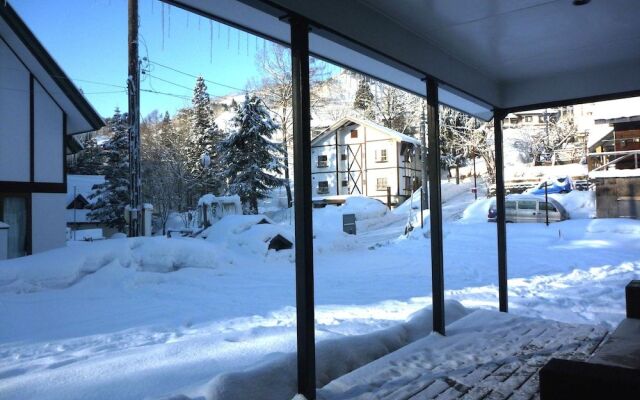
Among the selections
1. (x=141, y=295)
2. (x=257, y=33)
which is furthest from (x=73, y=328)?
(x=257, y=33)

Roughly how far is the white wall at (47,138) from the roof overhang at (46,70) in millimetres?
263

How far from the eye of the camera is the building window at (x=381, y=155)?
40.2 meters

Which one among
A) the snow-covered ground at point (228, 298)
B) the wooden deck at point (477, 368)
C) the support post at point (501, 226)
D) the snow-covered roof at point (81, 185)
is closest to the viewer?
the wooden deck at point (477, 368)

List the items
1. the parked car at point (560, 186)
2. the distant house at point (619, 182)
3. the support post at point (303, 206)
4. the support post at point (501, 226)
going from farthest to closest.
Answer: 1. the parked car at point (560, 186)
2. the distant house at point (619, 182)
3. the support post at point (501, 226)
4. the support post at point (303, 206)

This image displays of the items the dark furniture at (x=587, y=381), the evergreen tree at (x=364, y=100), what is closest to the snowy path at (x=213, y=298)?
the dark furniture at (x=587, y=381)

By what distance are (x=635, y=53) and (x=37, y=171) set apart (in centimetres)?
1446

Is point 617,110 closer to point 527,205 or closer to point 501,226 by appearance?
point 527,205

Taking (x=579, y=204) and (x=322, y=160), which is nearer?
(x=579, y=204)

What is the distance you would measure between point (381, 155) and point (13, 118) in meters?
30.5

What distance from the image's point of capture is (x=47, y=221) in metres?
14.0

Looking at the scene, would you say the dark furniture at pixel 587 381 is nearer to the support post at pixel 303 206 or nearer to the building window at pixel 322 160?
the support post at pixel 303 206

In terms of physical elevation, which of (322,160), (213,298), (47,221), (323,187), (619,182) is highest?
(322,160)

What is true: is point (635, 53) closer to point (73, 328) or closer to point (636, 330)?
point (636, 330)

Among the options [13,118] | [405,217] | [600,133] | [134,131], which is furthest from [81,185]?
[600,133]
